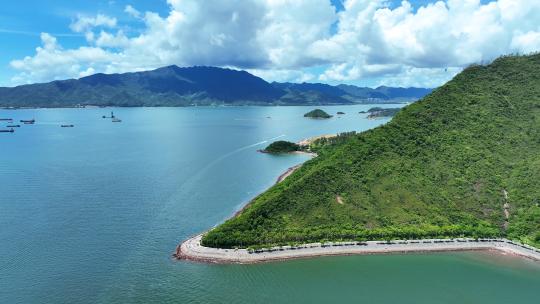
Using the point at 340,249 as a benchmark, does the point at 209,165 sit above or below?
above

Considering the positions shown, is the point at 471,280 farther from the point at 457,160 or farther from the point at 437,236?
the point at 457,160

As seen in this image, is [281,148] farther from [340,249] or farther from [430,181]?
[340,249]

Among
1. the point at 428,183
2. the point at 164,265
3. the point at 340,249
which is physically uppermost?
the point at 428,183

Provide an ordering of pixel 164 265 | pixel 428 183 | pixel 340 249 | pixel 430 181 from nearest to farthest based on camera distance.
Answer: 1. pixel 164 265
2. pixel 340 249
3. pixel 428 183
4. pixel 430 181

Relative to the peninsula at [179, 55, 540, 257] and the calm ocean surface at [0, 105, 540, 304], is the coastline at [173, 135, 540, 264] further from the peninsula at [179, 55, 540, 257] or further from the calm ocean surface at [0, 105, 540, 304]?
the calm ocean surface at [0, 105, 540, 304]

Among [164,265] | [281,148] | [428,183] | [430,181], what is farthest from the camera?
[281,148]

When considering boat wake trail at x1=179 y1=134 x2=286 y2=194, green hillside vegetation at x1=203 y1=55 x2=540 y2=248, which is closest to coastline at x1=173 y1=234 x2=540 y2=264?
green hillside vegetation at x1=203 y1=55 x2=540 y2=248

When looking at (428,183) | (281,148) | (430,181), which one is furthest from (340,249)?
(281,148)

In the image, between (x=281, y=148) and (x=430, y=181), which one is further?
(x=281, y=148)
